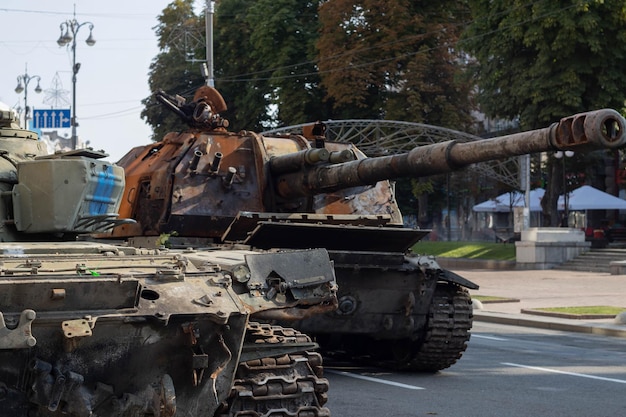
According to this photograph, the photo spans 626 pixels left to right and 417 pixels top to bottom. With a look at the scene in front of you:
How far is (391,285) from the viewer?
1255cm

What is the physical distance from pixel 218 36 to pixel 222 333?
4503 cm

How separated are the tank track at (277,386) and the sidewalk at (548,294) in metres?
11.8

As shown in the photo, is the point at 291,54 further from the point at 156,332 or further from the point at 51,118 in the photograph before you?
the point at 156,332

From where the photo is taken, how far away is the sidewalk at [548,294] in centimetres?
2016

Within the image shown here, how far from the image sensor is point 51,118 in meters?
41.4

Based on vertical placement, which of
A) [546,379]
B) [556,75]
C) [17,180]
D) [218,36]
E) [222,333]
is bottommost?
[546,379]

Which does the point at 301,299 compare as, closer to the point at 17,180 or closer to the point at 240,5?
the point at 17,180

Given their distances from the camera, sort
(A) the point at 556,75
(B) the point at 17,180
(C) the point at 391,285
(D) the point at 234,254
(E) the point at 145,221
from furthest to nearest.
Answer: (A) the point at 556,75 < (E) the point at 145,221 < (C) the point at 391,285 < (B) the point at 17,180 < (D) the point at 234,254

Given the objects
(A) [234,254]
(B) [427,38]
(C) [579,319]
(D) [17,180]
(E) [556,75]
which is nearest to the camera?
(A) [234,254]

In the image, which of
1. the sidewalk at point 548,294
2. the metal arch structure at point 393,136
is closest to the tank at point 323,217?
the sidewalk at point 548,294

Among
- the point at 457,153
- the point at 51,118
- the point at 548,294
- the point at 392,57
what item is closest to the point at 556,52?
the point at 392,57

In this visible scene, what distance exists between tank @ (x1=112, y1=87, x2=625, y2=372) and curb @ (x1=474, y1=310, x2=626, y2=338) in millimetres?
6264

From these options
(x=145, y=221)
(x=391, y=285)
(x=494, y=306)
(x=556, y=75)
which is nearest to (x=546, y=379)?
(x=391, y=285)

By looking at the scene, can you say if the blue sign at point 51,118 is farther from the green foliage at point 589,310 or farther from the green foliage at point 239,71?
the green foliage at point 589,310
